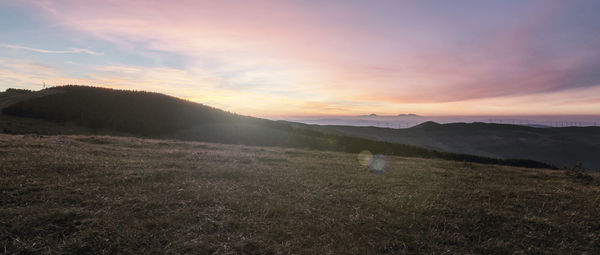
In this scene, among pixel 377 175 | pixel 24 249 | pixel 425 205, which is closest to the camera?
pixel 24 249

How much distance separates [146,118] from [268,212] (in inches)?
1717

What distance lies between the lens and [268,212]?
9.38m

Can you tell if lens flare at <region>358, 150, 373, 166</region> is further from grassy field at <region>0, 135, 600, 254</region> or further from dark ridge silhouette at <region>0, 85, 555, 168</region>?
dark ridge silhouette at <region>0, 85, 555, 168</region>

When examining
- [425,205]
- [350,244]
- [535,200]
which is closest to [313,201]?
[350,244]

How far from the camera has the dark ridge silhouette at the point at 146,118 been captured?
3780cm

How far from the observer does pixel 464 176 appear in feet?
59.6

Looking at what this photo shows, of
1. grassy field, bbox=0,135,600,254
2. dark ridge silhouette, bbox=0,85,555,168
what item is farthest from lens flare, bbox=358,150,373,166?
dark ridge silhouette, bbox=0,85,555,168

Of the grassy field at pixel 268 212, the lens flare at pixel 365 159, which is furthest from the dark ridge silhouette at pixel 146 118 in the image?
the grassy field at pixel 268 212

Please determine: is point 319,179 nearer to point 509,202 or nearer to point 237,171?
point 237,171

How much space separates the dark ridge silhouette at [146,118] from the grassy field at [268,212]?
82.5 feet

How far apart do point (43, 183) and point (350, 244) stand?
41.1 ft

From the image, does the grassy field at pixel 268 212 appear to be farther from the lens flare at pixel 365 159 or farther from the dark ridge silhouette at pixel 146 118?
the dark ridge silhouette at pixel 146 118

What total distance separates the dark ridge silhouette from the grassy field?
82.5ft

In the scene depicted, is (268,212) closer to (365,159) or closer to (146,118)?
(365,159)
